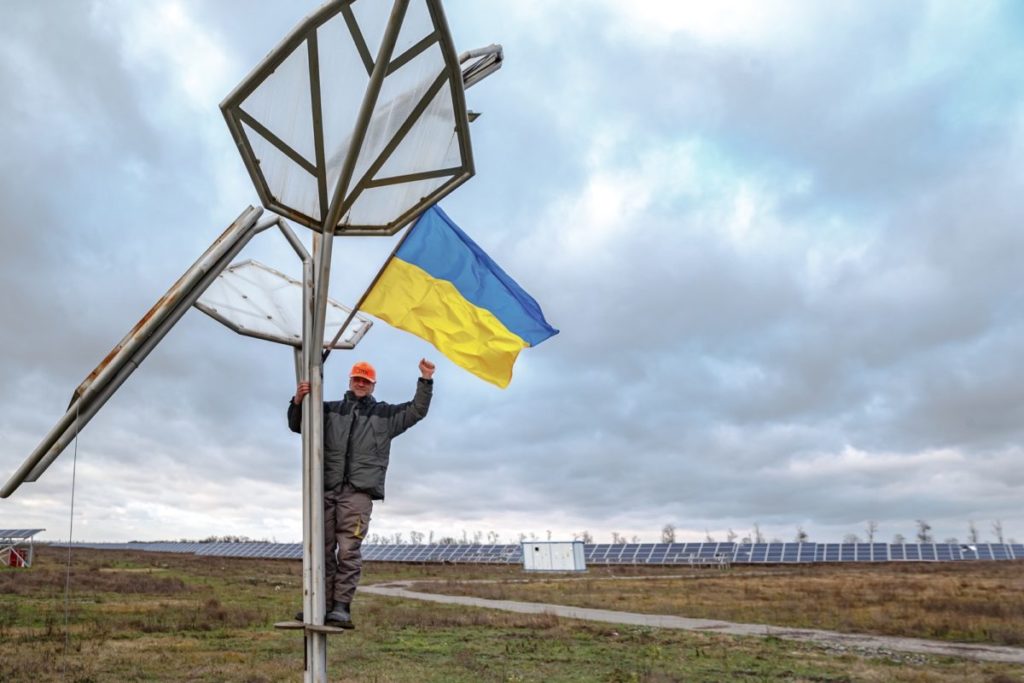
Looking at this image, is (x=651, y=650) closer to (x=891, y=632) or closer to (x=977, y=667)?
(x=977, y=667)

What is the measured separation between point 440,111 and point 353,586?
3494 millimetres

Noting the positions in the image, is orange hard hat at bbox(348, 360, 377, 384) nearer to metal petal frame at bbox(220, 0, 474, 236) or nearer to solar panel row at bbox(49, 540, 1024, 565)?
metal petal frame at bbox(220, 0, 474, 236)

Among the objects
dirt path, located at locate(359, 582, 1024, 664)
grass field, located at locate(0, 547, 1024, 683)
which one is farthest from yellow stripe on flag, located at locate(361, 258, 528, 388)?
dirt path, located at locate(359, 582, 1024, 664)

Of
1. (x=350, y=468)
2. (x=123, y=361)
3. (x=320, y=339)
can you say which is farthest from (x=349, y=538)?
(x=123, y=361)

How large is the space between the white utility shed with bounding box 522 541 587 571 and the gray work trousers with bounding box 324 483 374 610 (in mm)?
50714

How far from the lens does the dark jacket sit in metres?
5.70

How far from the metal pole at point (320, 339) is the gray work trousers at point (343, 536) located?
29cm

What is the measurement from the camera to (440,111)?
17.3 ft

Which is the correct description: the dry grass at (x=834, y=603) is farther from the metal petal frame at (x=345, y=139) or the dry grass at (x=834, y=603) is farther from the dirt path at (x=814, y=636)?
the metal petal frame at (x=345, y=139)

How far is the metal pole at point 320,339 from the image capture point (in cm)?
466

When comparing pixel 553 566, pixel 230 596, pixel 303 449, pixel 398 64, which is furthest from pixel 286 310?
pixel 553 566

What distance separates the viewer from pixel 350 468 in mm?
5738

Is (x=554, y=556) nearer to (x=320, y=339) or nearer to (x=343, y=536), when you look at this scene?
(x=343, y=536)

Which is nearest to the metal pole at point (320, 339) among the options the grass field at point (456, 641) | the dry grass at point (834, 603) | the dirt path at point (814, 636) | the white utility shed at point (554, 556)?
the grass field at point (456, 641)
